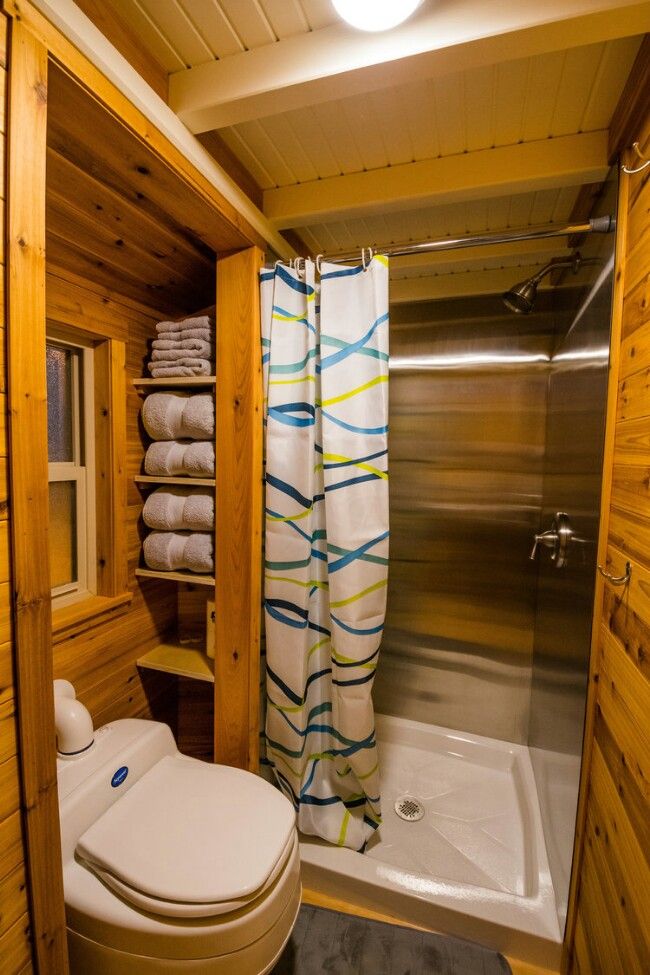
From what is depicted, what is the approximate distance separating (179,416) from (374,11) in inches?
48.3

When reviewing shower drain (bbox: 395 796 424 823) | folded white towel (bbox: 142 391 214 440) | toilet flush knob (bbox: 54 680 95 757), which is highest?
folded white towel (bbox: 142 391 214 440)

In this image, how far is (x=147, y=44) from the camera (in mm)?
907

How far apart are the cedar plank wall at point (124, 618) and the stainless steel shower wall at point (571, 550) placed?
5.38ft

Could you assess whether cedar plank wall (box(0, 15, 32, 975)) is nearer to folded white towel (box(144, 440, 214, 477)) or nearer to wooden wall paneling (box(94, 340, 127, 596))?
folded white towel (box(144, 440, 214, 477))

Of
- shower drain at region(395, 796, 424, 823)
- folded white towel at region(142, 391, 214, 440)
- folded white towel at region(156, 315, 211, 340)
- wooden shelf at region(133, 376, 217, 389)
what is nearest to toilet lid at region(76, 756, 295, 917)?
shower drain at region(395, 796, 424, 823)

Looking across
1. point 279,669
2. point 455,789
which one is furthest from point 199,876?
point 455,789

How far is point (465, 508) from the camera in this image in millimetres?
1923

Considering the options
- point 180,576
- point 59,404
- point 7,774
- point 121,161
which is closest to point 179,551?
point 180,576

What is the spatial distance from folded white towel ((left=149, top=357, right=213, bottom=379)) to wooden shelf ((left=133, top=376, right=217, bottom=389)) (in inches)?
0.8

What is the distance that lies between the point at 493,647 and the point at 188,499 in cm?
158

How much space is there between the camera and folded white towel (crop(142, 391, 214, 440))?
4.92ft

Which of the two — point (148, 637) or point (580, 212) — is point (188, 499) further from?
point (580, 212)

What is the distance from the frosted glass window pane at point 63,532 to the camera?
1553 millimetres

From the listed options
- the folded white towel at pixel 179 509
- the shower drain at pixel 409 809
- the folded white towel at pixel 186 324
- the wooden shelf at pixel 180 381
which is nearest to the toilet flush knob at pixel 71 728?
the folded white towel at pixel 179 509
